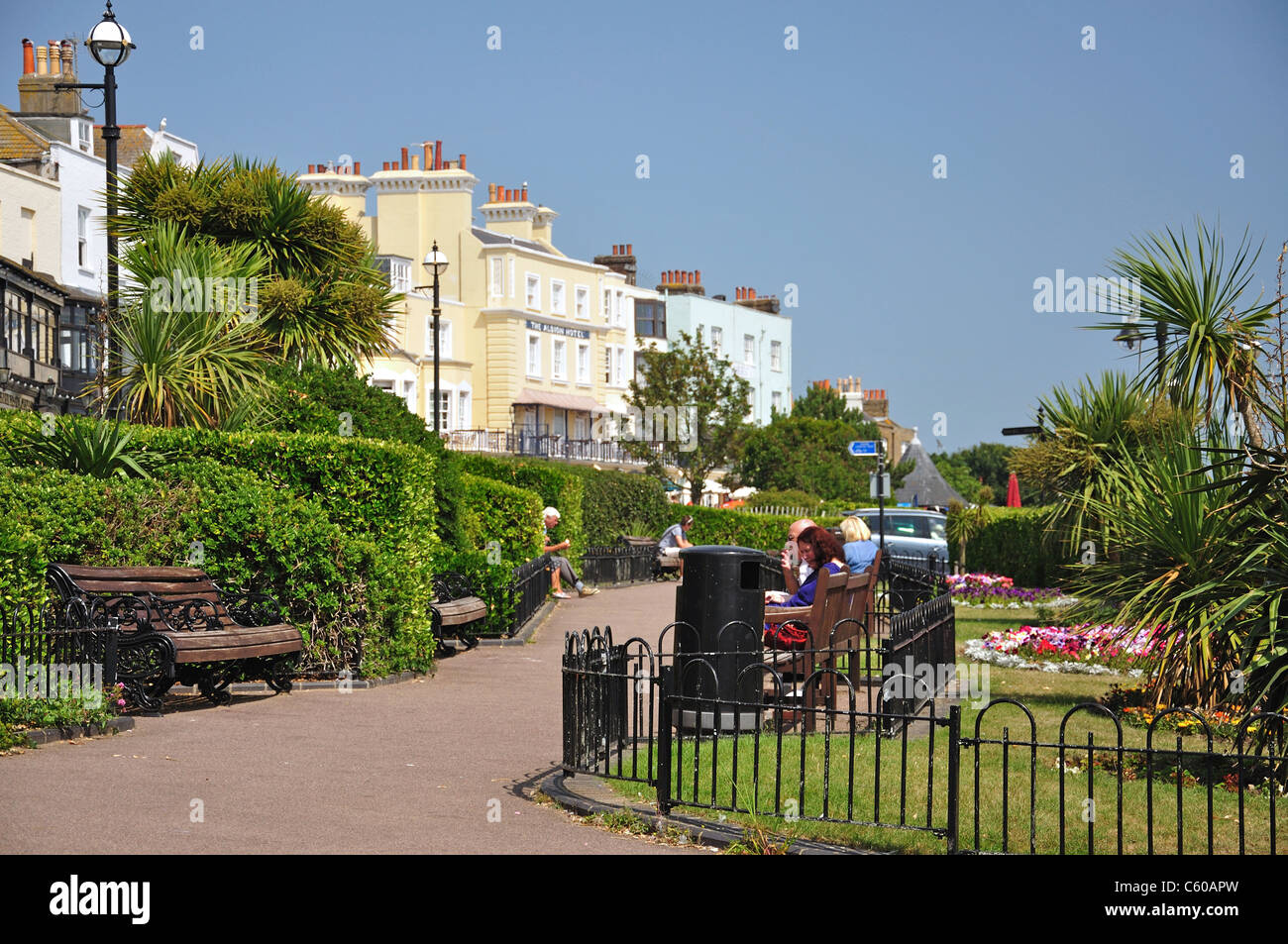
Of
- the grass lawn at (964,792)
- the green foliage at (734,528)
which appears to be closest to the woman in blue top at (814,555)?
the grass lawn at (964,792)

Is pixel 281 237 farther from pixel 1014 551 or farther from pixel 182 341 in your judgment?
pixel 1014 551

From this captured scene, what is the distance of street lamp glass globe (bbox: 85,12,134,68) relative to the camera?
14578mm

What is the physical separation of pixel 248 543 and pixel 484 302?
4844cm

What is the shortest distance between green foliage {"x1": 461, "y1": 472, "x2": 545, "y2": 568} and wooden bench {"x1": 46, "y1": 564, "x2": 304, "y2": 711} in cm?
812

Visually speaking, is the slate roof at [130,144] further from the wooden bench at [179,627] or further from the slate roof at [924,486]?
the slate roof at [924,486]

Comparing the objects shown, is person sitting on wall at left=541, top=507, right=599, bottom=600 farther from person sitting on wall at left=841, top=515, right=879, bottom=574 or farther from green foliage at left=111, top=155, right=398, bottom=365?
person sitting on wall at left=841, top=515, right=879, bottom=574

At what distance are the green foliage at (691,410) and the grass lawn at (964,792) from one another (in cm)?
4165

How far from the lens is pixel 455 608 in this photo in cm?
1370

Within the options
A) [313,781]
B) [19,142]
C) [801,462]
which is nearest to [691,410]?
[801,462]

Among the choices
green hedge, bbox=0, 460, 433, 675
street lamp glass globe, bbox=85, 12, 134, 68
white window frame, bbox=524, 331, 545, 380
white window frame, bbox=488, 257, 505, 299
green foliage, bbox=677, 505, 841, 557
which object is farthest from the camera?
white window frame, bbox=524, 331, 545, 380

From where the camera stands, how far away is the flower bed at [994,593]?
22.6 metres

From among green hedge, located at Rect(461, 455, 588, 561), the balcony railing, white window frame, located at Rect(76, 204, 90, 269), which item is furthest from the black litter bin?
the balcony railing
